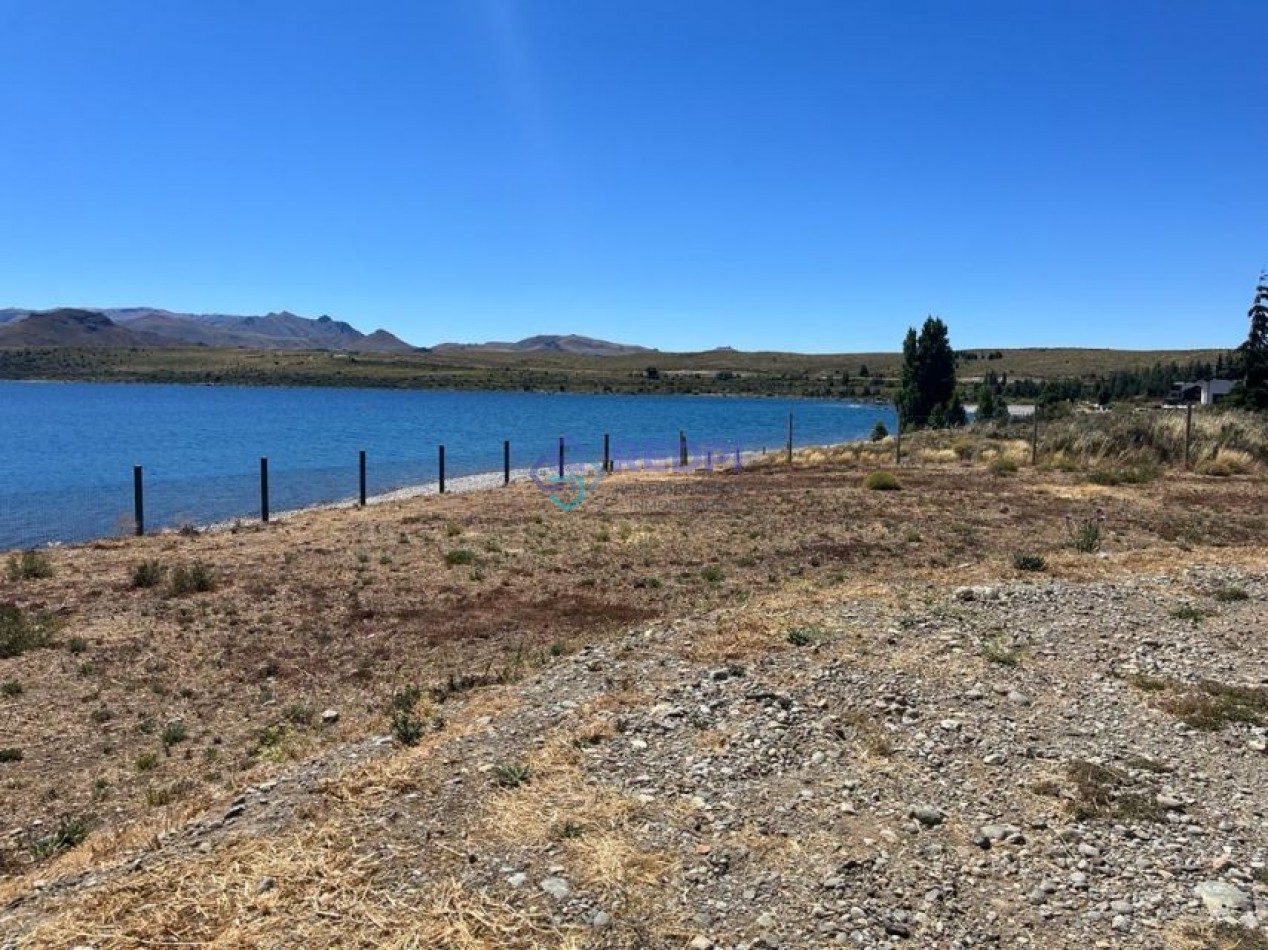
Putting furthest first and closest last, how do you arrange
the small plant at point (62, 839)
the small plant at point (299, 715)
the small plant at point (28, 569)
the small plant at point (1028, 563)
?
the small plant at point (28, 569), the small plant at point (1028, 563), the small plant at point (299, 715), the small plant at point (62, 839)

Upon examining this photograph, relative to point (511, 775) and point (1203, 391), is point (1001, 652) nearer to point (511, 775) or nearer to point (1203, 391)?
point (511, 775)

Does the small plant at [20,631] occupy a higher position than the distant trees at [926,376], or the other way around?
the distant trees at [926,376]

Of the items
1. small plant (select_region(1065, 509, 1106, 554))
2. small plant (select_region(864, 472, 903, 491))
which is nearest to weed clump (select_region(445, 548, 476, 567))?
small plant (select_region(1065, 509, 1106, 554))

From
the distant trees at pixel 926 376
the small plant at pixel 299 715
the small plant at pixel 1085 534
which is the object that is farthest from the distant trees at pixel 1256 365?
the small plant at pixel 299 715

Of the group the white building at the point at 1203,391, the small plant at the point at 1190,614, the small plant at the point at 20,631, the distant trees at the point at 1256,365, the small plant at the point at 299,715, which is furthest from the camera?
the white building at the point at 1203,391

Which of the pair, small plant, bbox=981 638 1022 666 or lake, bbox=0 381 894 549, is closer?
small plant, bbox=981 638 1022 666

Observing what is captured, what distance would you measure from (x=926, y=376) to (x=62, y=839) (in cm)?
4951

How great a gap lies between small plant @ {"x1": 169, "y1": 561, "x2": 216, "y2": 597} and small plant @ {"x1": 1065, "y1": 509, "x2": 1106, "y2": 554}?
40.5ft

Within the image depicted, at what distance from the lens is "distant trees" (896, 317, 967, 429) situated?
49.1 m

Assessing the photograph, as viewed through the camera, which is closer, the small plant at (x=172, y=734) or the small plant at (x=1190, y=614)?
the small plant at (x=172, y=734)

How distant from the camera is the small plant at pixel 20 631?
873 centimetres

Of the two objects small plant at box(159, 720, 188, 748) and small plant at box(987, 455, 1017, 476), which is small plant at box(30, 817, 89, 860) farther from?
small plant at box(987, 455, 1017, 476)

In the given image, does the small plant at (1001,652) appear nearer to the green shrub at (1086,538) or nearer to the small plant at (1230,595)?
the small plant at (1230,595)

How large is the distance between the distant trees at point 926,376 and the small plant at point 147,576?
4268 cm
